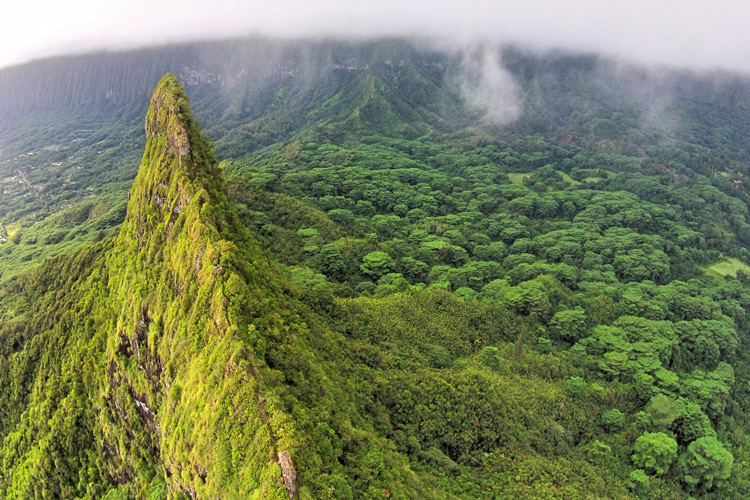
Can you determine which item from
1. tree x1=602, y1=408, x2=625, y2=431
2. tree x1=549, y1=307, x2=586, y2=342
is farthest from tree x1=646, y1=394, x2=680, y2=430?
tree x1=549, y1=307, x2=586, y2=342

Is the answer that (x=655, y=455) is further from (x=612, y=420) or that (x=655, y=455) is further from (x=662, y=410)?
(x=662, y=410)

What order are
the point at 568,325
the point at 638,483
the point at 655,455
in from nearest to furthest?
the point at 638,483
the point at 655,455
the point at 568,325

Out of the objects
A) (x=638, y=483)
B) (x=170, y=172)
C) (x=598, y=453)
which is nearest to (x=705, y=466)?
(x=638, y=483)

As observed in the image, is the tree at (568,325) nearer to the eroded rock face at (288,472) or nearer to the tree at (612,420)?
the tree at (612,420)

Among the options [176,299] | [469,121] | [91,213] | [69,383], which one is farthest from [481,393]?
[469,121]

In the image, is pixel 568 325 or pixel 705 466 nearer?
pixel 705 466

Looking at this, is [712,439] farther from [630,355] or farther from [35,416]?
[35,416]

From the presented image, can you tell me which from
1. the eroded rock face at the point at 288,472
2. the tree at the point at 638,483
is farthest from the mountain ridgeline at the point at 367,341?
the tree at the point at 638,483
